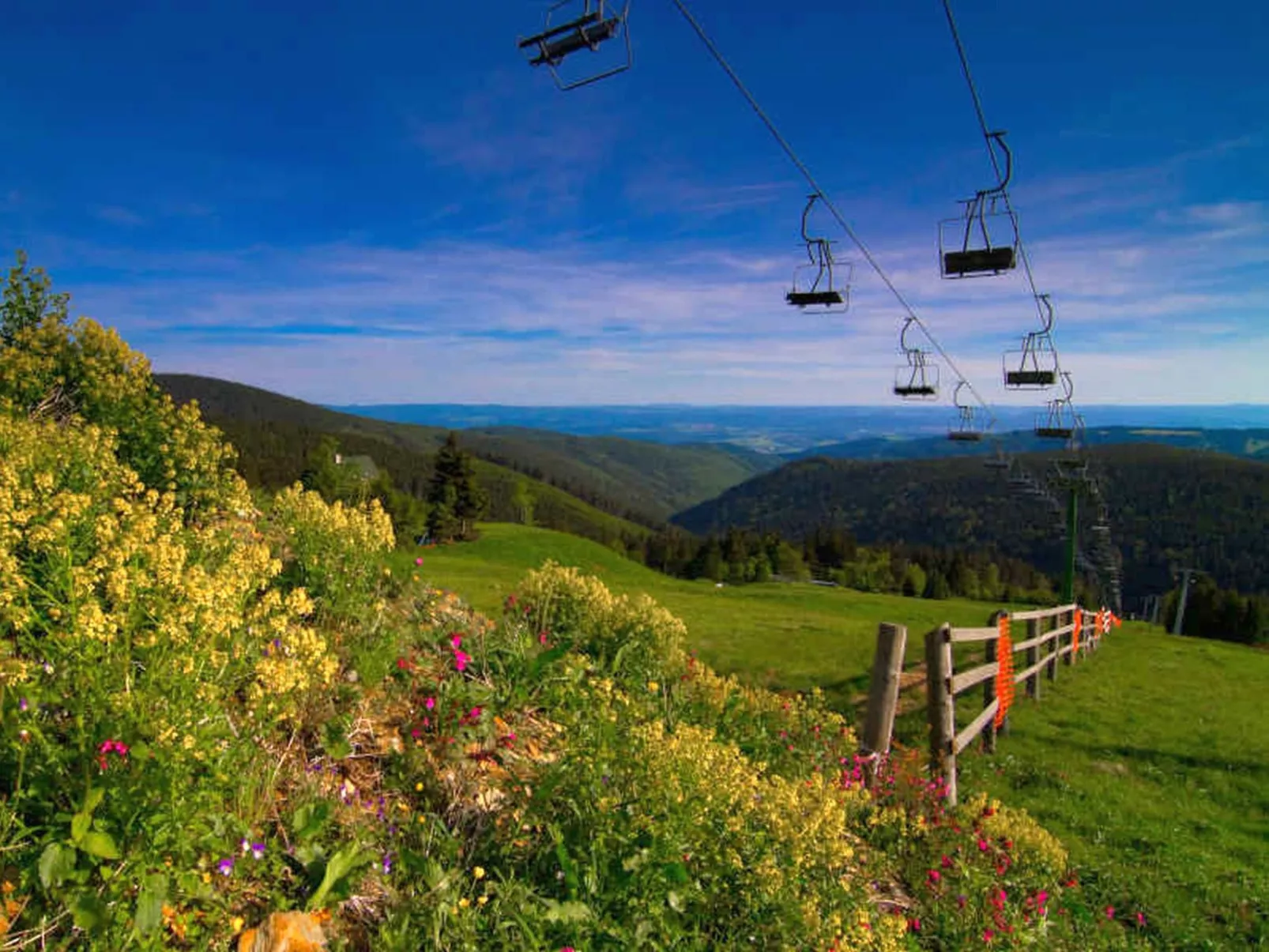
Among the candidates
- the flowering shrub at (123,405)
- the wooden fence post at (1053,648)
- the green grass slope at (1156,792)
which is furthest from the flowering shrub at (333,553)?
the wooden fence post at (1053,648)

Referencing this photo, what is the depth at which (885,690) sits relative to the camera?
6.57 meters

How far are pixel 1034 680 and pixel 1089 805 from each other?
5441 mm

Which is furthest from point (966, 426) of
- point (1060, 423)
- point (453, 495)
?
point (453, 495)

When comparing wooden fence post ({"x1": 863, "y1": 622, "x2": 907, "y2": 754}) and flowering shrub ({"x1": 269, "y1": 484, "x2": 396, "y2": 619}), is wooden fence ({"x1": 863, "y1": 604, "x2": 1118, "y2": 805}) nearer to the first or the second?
wooden fence post ({"x1": 863, "y1": 622, "x2": 907, "y2": 754})

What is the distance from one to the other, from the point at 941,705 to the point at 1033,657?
283 inches

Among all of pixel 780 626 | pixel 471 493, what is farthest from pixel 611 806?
pixel 471 493

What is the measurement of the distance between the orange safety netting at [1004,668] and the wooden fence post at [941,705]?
235 centimetres

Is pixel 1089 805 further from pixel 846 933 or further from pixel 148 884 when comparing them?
pixel 148 884

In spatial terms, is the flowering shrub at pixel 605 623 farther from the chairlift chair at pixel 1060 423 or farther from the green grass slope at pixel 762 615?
the chairlift chair at pixel 1060 423

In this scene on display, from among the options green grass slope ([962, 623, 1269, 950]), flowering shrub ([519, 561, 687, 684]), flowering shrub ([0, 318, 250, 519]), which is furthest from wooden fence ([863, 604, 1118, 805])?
flowering shrub ([0, 318, 250, 519])

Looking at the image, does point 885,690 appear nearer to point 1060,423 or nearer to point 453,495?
point 1060,423

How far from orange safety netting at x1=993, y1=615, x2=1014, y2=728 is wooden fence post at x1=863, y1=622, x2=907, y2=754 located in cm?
296

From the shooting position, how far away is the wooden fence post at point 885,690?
6504 mm

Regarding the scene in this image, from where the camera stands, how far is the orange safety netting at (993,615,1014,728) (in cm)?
871
